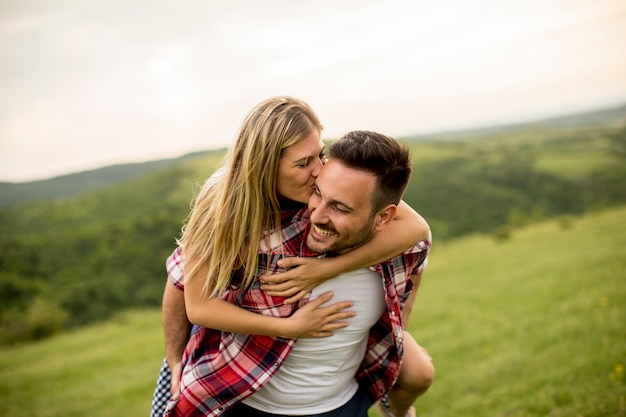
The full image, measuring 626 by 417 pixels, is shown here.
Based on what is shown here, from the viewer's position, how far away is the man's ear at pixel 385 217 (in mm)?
2779

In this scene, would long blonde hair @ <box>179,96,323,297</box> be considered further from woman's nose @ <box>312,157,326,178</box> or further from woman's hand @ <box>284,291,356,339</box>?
woman's hand @ <box>284,291,356,339</box>

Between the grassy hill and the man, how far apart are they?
2992 mm

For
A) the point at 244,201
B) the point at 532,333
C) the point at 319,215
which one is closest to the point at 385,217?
the point at 319,215

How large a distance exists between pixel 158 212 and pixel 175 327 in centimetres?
6859

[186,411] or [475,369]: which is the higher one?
[186,411]

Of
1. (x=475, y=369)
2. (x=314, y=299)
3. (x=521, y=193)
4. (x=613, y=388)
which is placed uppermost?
(x=314, y=299)

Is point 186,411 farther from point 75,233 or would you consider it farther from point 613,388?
point 75,233

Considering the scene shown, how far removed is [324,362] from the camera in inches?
107

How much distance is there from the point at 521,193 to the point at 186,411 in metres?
79.4

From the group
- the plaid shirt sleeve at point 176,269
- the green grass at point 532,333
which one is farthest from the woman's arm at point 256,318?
the green grass at point 532,333

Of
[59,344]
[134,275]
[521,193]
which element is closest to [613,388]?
[59,344]

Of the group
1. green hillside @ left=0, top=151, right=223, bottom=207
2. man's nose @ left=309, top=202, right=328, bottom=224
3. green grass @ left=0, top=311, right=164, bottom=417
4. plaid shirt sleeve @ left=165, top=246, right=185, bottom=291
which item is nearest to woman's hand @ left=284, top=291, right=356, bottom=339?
man's nose @ left=309, top=202, right=328, bottom=224

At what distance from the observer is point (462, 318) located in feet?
38.0

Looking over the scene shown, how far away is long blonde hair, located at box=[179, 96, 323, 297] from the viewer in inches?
101
